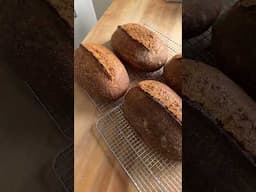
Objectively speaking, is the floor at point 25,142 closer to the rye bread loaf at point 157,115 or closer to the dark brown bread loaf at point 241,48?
the dark brown bread loaf at point 241,48

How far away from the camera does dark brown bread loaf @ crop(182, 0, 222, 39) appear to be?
22 cm

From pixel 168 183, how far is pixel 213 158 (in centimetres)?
27

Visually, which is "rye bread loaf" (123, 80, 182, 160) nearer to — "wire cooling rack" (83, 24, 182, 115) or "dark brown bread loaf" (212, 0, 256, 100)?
"wire cooling rack" (83, 24, 182, 115)

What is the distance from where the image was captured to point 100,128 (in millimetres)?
471

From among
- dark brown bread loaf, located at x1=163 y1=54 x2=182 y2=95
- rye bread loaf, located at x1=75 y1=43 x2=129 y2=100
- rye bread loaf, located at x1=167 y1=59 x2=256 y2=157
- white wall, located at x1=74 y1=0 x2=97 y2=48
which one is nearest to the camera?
rye bread loaf, located at x1=167 y1=59 x2=256 y2=157

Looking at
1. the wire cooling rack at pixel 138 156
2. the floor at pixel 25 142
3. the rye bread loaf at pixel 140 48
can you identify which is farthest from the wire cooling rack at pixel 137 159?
the floor at pixel 25 142

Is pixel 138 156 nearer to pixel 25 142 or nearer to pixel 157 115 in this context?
pixel 157 115

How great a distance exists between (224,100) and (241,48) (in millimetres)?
35

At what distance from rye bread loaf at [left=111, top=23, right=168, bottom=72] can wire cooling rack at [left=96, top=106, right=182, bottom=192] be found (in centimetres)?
12

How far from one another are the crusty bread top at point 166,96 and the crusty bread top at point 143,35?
0.10 metres

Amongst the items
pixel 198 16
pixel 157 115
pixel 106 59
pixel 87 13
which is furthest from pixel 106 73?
pixel 198 16

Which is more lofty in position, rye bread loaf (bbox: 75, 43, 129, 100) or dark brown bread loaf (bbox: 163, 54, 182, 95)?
dark brown bread loaf (bbox: 163, 54, 182, 95)

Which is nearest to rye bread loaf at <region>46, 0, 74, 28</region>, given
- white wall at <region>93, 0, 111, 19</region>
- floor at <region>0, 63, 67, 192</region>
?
floor at <region>0, 63, 67, 192</region>

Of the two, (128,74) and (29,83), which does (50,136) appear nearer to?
(29,83)
